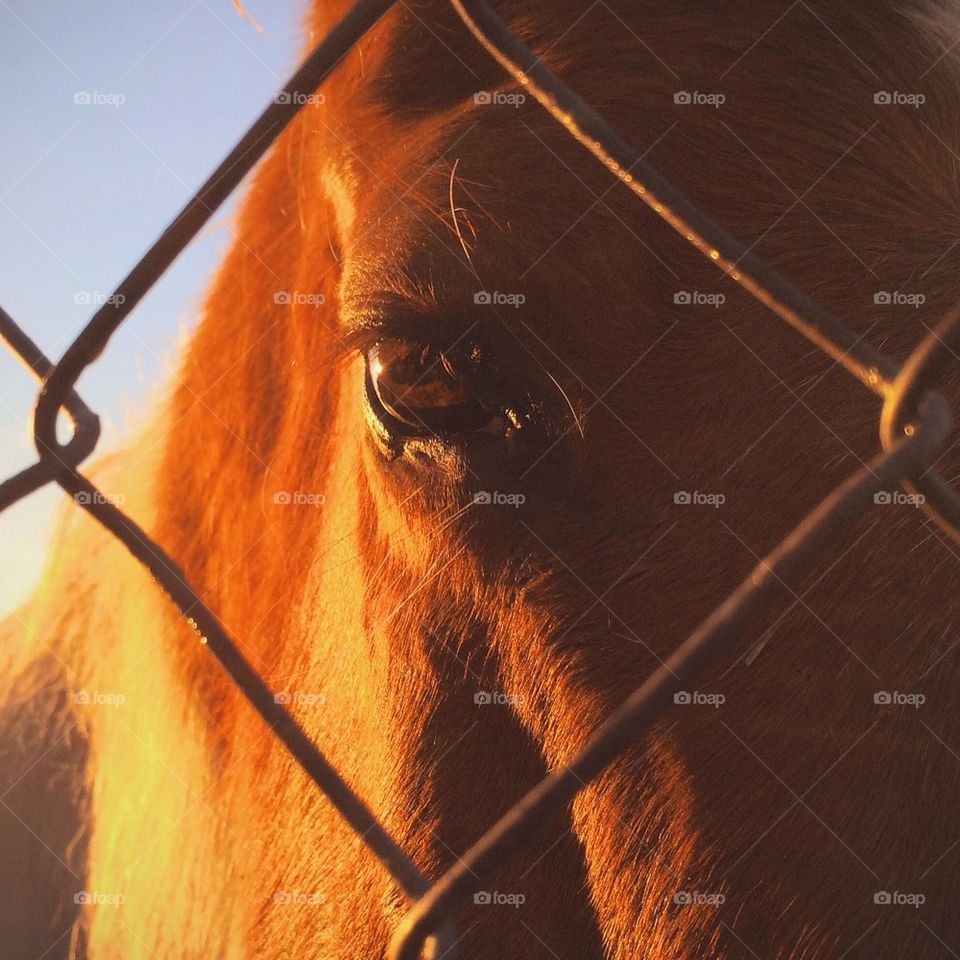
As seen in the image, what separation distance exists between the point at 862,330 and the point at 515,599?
0.42 meters
